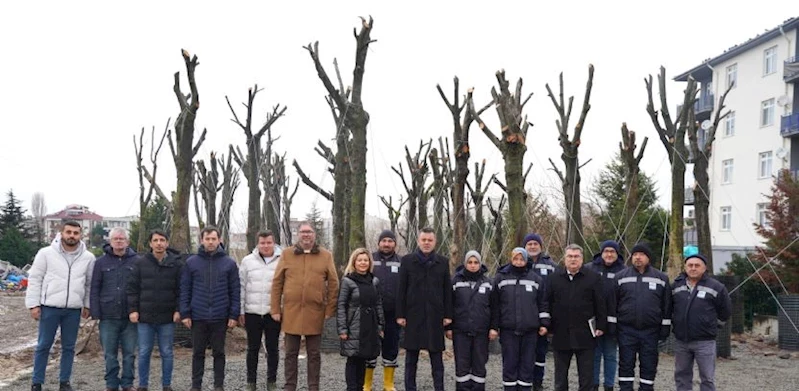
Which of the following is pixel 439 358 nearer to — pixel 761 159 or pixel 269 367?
pixel 269 367

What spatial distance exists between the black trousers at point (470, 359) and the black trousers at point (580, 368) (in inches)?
27.3

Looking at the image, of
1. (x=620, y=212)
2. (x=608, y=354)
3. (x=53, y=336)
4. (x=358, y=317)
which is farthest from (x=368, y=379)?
(x=620, y=212)

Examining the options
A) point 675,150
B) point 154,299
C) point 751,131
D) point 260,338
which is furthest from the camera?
point 751,131

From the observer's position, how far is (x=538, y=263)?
23.9 ft

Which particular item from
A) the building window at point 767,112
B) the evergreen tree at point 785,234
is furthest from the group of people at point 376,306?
the building window at point 767,112

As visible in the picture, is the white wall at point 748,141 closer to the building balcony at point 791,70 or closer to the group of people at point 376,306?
the building balcony at point 791,70

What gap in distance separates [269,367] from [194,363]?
0.69 metres

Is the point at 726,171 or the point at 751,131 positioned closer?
the point at 751,131

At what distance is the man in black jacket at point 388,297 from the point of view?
22.1 ft

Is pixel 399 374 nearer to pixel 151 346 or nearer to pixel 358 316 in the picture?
pixel 358 316

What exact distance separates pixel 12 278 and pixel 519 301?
Answer: 2792cm

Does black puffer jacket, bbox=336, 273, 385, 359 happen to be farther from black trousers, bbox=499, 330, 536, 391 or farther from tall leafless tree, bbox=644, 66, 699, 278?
tall leafless tree, bbox=644, 66, 699, 278

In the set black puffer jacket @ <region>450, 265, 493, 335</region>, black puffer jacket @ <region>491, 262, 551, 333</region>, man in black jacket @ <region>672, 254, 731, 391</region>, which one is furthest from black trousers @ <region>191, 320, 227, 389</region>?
man in black jacket @ <region>672, 254, 731, 391</region>

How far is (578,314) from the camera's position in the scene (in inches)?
246
